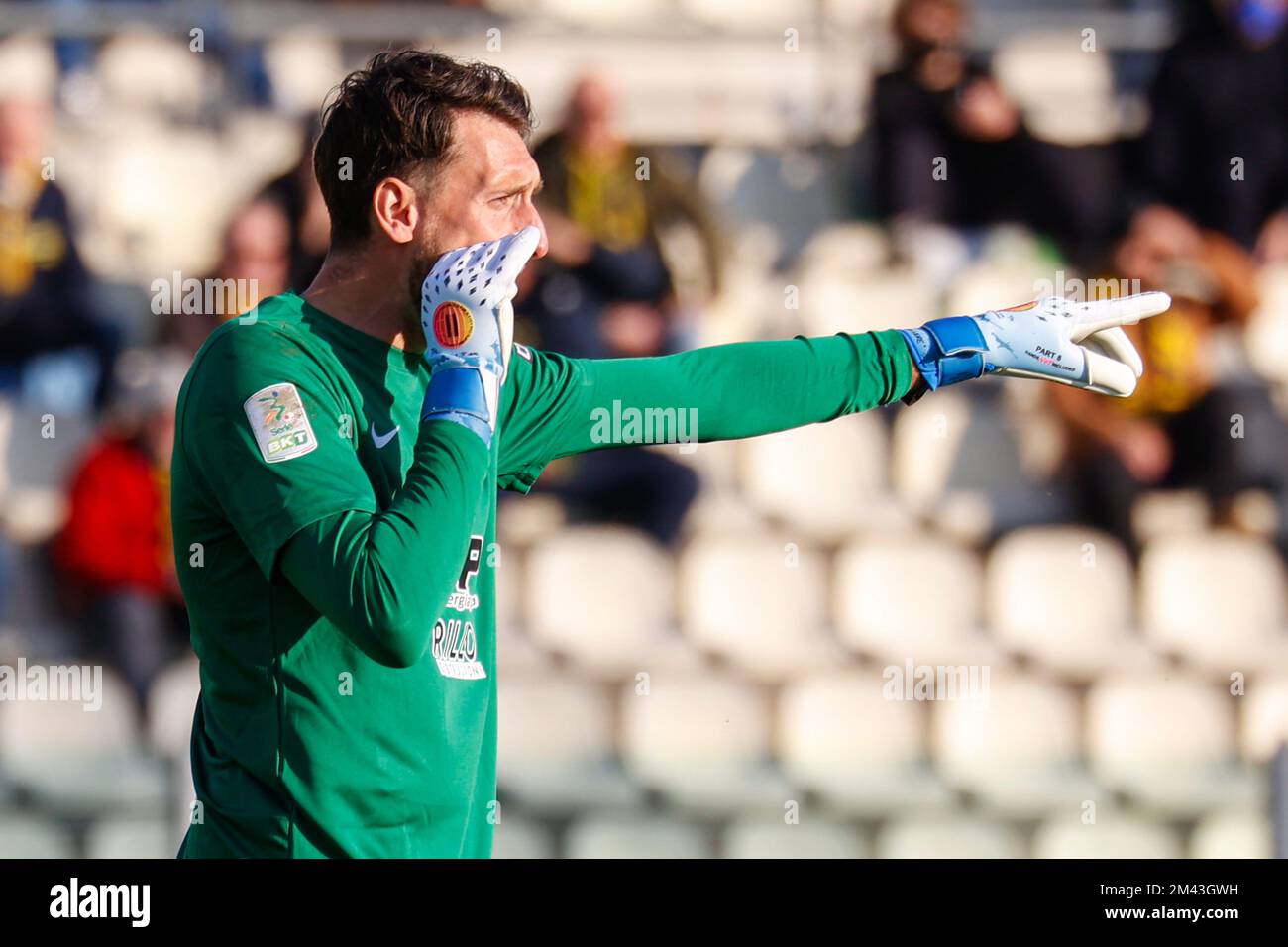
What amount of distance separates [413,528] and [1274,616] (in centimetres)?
413

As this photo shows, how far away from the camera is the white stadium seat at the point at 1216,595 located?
5219 millimetres

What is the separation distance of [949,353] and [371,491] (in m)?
0.87

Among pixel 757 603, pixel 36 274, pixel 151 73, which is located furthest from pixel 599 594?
pixel 151 73

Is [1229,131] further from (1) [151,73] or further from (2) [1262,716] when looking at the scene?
(1) [151,73]

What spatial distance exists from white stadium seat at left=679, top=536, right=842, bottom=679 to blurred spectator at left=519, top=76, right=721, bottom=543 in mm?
170

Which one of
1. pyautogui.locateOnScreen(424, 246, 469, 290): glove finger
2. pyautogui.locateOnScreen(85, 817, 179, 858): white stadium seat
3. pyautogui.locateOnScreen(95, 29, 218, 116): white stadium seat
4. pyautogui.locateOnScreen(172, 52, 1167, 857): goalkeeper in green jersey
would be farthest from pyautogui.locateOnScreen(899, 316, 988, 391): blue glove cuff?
pyautogui.locateOnScreen(95, 29, 218, 116): white stadium seat

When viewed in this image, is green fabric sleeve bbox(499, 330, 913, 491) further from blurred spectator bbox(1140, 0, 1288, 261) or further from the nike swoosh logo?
blurred spectator bbox(1140, 0, 1288, 261)

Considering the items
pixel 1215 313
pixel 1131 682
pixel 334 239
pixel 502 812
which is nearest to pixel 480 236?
pixel 334 239

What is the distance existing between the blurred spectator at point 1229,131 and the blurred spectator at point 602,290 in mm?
1625

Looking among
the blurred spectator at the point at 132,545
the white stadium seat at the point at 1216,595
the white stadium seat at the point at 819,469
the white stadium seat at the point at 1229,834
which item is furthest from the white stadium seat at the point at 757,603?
the blurred spectator at the point at 132,545

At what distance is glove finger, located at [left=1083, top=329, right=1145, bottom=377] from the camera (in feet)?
8.20

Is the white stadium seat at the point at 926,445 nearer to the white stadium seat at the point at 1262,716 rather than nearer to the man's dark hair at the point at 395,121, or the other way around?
the white stadium seat at the point at 1262,716

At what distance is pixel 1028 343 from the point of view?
7.77 ft

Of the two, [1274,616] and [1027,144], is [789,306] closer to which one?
[1027,144]
